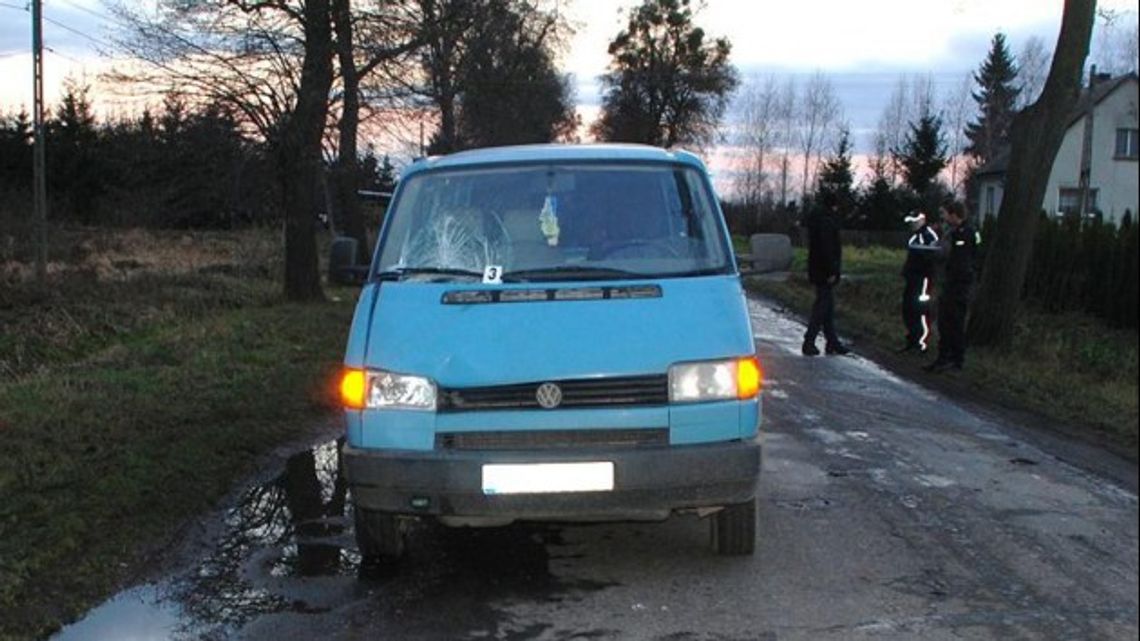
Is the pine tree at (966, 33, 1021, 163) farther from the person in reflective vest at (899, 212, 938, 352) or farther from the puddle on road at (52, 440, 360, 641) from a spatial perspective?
the puddle on road at (52, 440, 360, 641)

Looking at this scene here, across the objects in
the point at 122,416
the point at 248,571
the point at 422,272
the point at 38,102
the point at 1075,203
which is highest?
the point at 38,102

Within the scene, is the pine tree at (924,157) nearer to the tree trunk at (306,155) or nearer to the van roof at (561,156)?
the tree trunk at (306,155)

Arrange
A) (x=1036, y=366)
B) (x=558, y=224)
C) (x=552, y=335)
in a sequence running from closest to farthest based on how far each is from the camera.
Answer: (x=552, y=335), (x=558, y=224), (x=1036, y=366)

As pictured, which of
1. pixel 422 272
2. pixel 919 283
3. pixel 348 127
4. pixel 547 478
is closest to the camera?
pixel 547 478

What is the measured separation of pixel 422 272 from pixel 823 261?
30.0 feet

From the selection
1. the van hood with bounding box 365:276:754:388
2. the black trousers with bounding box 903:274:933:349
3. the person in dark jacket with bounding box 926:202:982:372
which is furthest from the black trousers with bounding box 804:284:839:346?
the van hood with bounding box 365:276:754:388

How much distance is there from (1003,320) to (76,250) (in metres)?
24.7

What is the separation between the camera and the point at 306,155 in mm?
19969

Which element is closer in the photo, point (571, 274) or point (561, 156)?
point (571, 274)

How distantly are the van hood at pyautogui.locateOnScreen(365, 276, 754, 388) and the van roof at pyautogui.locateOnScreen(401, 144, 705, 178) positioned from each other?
1.17 meters

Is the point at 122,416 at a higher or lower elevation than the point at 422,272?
lower

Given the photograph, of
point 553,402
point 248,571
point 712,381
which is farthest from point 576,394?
point 248,571

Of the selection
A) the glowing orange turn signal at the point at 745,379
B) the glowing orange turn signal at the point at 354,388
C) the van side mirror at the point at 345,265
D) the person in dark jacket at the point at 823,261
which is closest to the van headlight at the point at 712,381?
the glowing orange turn signal at the point at 745,379

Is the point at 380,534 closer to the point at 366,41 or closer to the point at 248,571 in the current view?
the point at 248,571
